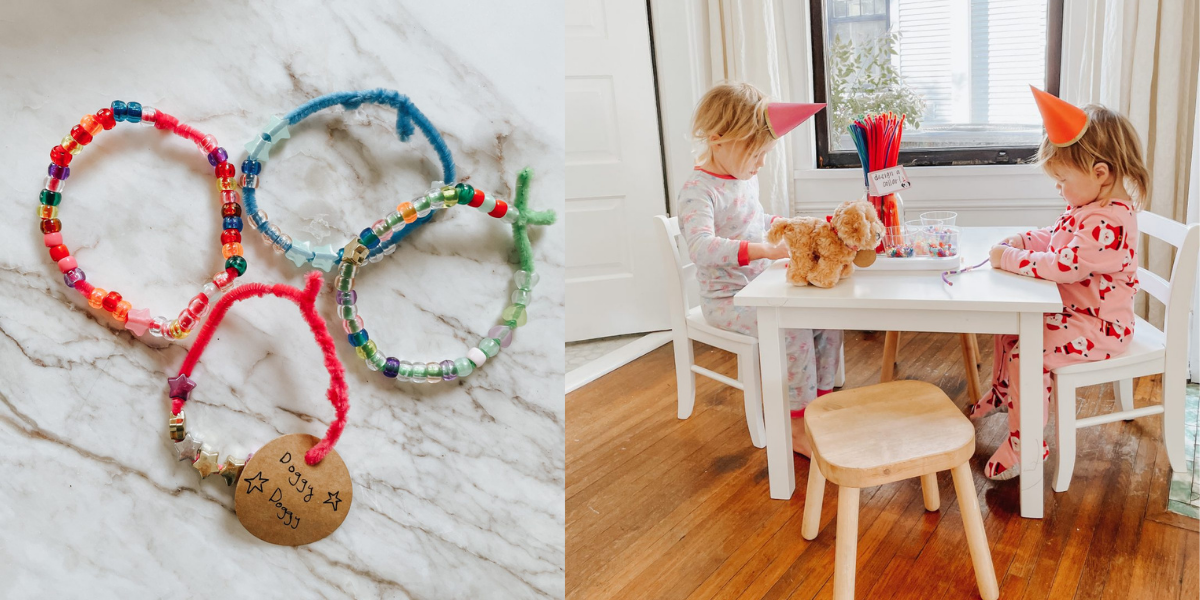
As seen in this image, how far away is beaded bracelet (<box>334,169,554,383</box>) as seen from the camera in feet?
2.21

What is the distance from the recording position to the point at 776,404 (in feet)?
6.50

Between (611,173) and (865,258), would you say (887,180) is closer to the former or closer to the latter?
(865,258)

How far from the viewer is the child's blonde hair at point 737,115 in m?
2.18

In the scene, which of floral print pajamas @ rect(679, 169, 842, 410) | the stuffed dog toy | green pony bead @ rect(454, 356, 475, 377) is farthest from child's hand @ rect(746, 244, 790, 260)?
green pony bead @ rect(454, 356, 475, 377)

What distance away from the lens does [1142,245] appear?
2.66 m

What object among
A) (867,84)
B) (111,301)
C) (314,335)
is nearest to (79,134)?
(111,301)

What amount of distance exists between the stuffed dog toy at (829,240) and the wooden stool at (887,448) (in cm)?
30

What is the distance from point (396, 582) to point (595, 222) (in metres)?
2.62

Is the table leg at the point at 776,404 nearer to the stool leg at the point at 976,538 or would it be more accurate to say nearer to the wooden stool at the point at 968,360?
the stool leg at the point at 976,538

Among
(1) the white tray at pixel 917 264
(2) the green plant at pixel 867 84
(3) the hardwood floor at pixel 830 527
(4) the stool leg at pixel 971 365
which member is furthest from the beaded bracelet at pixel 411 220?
(2) the green plant at pixel 867 84

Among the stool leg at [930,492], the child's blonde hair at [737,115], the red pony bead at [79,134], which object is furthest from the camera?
the child's blonde hair at [737,115]

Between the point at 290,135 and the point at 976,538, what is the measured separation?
147cm

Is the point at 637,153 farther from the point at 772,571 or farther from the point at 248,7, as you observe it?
the point at 248,7

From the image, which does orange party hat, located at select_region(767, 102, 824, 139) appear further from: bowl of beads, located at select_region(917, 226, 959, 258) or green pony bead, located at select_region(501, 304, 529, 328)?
green pony bead, located at select_region(501, 304, 529, 328)
